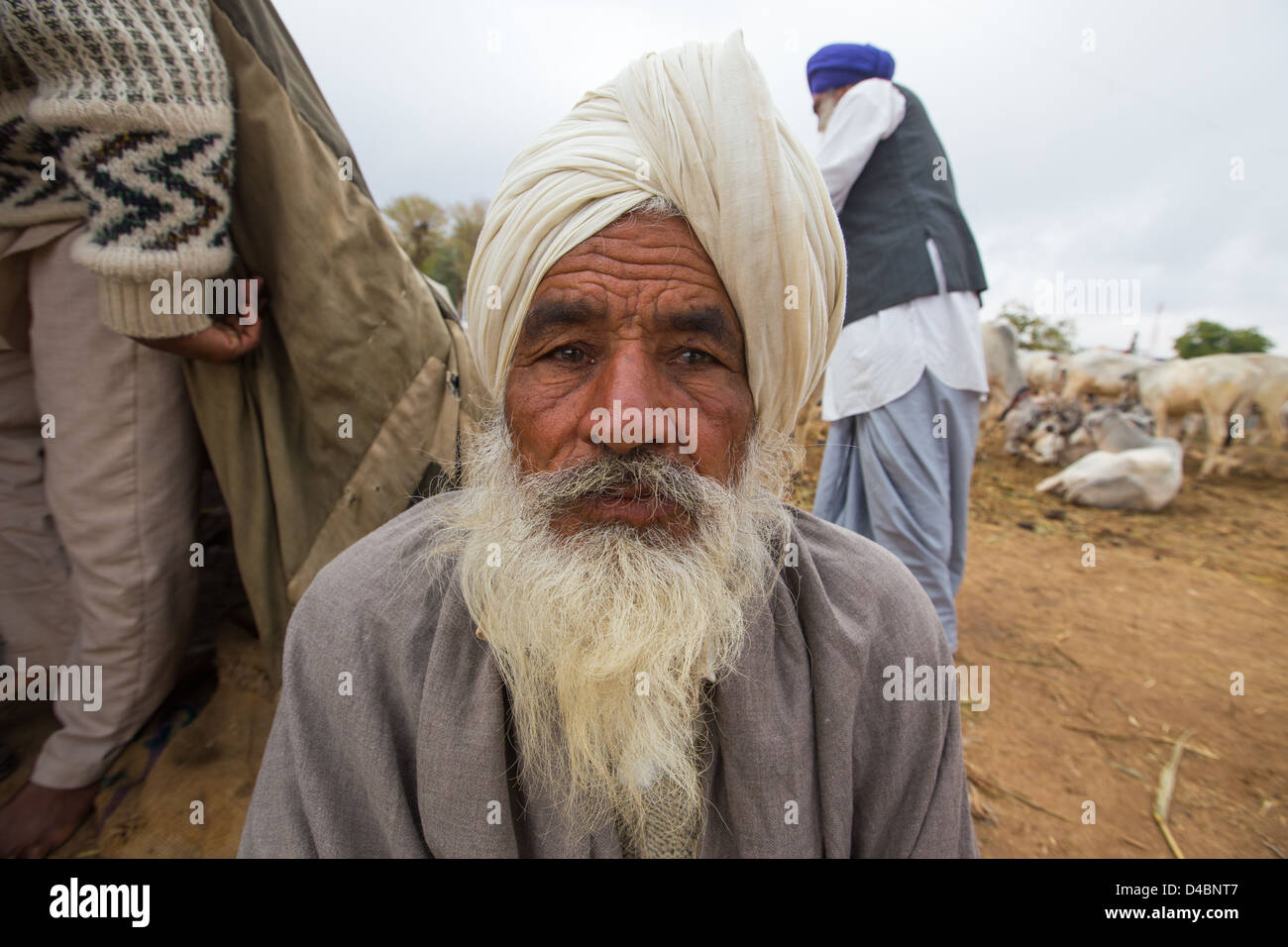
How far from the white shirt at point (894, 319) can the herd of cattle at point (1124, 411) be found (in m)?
7.32

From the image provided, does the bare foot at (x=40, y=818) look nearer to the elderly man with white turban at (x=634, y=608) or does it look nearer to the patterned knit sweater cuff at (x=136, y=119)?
the elderly man with white turban at (x=634, y=608)

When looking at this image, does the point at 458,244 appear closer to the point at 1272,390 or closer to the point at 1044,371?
the point at 1044,371

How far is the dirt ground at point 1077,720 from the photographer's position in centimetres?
229

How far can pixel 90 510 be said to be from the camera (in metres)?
2.01

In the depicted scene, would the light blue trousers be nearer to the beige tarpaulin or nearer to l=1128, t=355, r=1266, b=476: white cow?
the beige tarpaulin

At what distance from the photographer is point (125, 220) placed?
163cm

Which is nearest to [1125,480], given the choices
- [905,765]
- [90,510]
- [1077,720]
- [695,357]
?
[1077,720]

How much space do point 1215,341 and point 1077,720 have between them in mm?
32528

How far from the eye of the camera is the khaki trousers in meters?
1.93

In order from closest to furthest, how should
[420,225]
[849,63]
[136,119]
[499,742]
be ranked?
1. [499,742]
2. [136,119]
3. [849,63]
4. [420,225]

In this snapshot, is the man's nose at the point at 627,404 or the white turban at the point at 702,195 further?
the white turban at the point at 702,195

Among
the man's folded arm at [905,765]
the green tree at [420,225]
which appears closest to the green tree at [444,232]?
the green tree at [420,225]

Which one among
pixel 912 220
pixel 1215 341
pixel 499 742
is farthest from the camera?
pixel 1215 341

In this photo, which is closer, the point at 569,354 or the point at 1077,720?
the point at 569,354
